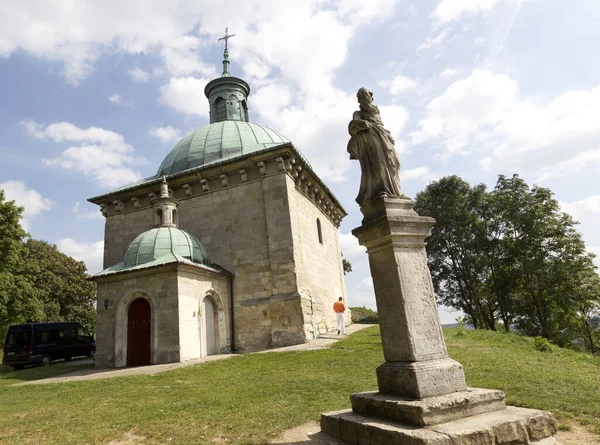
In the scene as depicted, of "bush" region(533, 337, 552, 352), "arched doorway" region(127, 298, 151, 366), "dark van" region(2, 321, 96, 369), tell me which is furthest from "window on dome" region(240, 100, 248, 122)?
"bush" region(533, 337, 552, 352)

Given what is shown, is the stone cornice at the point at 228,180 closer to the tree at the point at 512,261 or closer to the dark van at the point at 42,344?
the dark van at the point at 42,344

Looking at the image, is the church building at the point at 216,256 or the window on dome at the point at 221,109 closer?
Answer: the church building at the point at 216,256

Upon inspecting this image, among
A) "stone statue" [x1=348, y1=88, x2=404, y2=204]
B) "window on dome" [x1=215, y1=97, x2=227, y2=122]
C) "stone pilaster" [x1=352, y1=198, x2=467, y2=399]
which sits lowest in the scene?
"stone pilaster" [x1=352, y1=198, x2=467, y2=399]

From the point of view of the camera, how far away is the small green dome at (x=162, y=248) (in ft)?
45.7

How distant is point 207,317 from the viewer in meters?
14.2

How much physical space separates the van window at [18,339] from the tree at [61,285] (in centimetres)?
1540

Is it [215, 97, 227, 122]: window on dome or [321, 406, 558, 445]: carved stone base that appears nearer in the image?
[321, 406, 558, 445]: carved stone base

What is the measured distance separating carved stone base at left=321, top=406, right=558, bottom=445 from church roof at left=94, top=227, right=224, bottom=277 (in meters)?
10.5

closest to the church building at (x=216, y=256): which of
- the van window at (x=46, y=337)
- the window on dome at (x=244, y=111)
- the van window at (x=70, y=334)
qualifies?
the window on dome at (x=244, y=111)

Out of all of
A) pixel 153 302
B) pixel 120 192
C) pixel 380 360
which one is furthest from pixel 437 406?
pixel 120 192

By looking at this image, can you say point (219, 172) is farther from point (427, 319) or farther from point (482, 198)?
point (482, 198)

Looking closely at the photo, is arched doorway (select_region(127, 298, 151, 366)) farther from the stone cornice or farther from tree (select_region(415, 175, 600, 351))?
tree (select_region(415, 175, 600, 351))

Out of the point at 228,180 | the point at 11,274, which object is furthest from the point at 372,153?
the point at 11,274

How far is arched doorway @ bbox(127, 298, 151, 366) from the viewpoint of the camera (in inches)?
516
